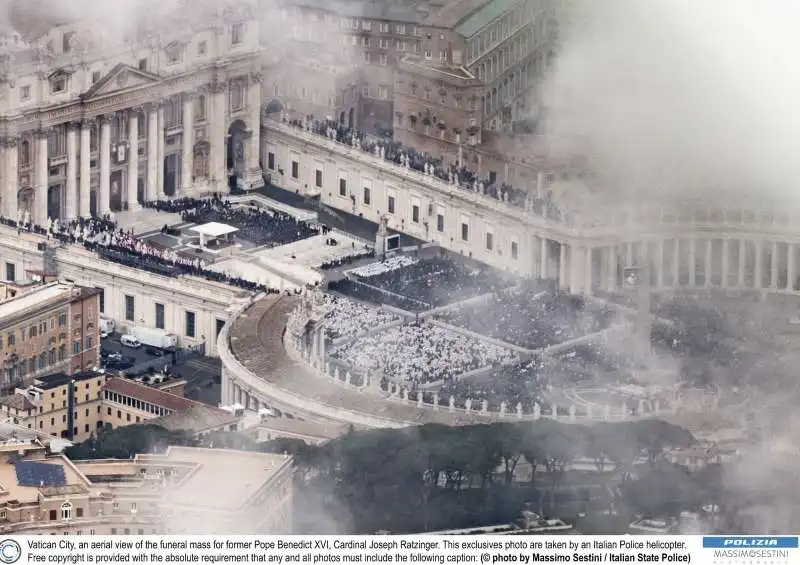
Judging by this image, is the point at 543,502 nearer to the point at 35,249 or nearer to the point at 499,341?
the point at 499,341

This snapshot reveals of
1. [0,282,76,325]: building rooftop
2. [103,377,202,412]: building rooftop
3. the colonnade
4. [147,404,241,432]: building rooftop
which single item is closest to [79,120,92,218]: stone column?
the colonnade

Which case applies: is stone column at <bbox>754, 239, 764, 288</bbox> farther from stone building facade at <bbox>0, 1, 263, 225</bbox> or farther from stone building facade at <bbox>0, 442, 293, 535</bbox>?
stone building facade at <bbox>0, 442, 293, 535</bbox>

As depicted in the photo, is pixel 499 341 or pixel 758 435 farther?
pixel 499 341

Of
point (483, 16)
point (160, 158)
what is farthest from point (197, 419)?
point (160, 158)

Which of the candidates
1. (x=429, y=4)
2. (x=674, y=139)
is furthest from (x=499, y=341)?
(x=429, y=4)

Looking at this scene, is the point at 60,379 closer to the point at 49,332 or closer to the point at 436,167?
the point at 49,332

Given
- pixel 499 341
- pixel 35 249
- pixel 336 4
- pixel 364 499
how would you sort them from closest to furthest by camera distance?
pixel 364 499, pixel 499 341, pixel 35 249, pixel 336 4

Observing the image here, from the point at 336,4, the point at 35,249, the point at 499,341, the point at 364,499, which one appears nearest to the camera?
the point at 364,499
